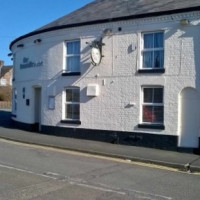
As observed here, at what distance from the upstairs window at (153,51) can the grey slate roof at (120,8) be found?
100cm

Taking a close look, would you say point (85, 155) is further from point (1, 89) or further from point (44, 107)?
point (1, 89)

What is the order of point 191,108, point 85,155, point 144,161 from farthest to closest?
point 191,108 → point 85,155 → point 144,161

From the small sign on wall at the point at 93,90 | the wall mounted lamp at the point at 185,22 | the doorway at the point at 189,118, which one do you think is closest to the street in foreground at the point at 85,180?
the doorway at the point at 189,118

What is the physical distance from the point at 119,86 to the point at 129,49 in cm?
161

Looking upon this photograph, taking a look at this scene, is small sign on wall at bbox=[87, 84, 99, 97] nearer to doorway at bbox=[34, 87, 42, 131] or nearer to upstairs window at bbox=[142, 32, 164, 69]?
upstairs window at bbox=[142, 32, 164, 69]

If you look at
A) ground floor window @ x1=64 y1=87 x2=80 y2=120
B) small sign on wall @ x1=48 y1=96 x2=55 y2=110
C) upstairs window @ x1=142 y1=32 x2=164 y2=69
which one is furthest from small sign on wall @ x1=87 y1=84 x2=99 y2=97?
small sign on wall @ x1=48 y1=96 x2=55 y2=110

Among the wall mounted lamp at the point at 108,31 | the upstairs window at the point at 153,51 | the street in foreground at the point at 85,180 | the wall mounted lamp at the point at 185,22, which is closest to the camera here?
the street in foreground at the point at 85,180

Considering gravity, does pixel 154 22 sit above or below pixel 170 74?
above

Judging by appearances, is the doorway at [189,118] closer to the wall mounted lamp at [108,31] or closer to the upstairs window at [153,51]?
the upstairs window at [153,51]

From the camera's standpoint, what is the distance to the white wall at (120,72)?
1508cm

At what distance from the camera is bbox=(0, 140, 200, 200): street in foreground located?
807cm

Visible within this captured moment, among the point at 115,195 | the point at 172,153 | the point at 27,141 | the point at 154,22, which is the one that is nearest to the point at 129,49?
the point at 154,22

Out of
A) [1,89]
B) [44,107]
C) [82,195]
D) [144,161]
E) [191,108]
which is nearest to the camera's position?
[82,195]

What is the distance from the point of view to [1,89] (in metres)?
53.8
